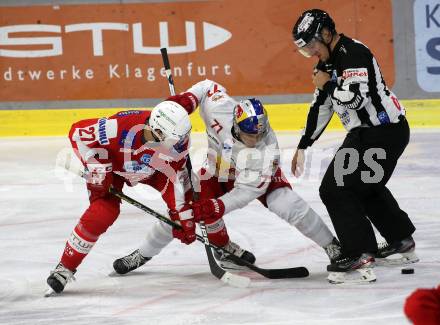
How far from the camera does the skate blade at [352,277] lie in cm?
418

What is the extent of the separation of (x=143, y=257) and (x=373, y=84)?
121 cm

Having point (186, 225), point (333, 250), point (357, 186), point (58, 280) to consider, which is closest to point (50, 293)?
point (58, 280)

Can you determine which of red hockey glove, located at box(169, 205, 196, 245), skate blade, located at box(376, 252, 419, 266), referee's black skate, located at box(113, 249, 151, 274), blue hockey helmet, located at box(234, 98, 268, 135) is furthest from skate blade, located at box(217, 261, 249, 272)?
blue hockey helmet, located at box(234, 98, 268, 135)

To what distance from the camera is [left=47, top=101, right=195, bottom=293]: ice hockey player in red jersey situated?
4.07 m

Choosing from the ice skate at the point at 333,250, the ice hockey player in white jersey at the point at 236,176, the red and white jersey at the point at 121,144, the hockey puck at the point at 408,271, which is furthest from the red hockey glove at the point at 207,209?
the hockey puck at the point at 408,271

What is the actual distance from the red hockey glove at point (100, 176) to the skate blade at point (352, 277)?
96 cm

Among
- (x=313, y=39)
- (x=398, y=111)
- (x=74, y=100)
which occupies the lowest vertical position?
(x=74, y=100)

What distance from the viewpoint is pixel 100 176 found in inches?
160

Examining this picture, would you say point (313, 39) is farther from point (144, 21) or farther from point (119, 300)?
point (144, 21)

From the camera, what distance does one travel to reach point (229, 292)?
4098 millimetres

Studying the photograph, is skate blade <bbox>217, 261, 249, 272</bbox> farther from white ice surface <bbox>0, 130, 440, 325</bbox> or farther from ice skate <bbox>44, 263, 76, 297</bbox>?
ice skate <bbox>44, 263, 76, 297</bbox>

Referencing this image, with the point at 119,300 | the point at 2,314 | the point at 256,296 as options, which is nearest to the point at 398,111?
the point at 256,296

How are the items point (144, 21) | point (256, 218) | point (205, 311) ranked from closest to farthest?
point (205, 311) < point (256, 218) < point (144, 21)

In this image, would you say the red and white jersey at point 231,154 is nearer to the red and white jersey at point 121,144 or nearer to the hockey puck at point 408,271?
the red and white jersey at point 121,144
